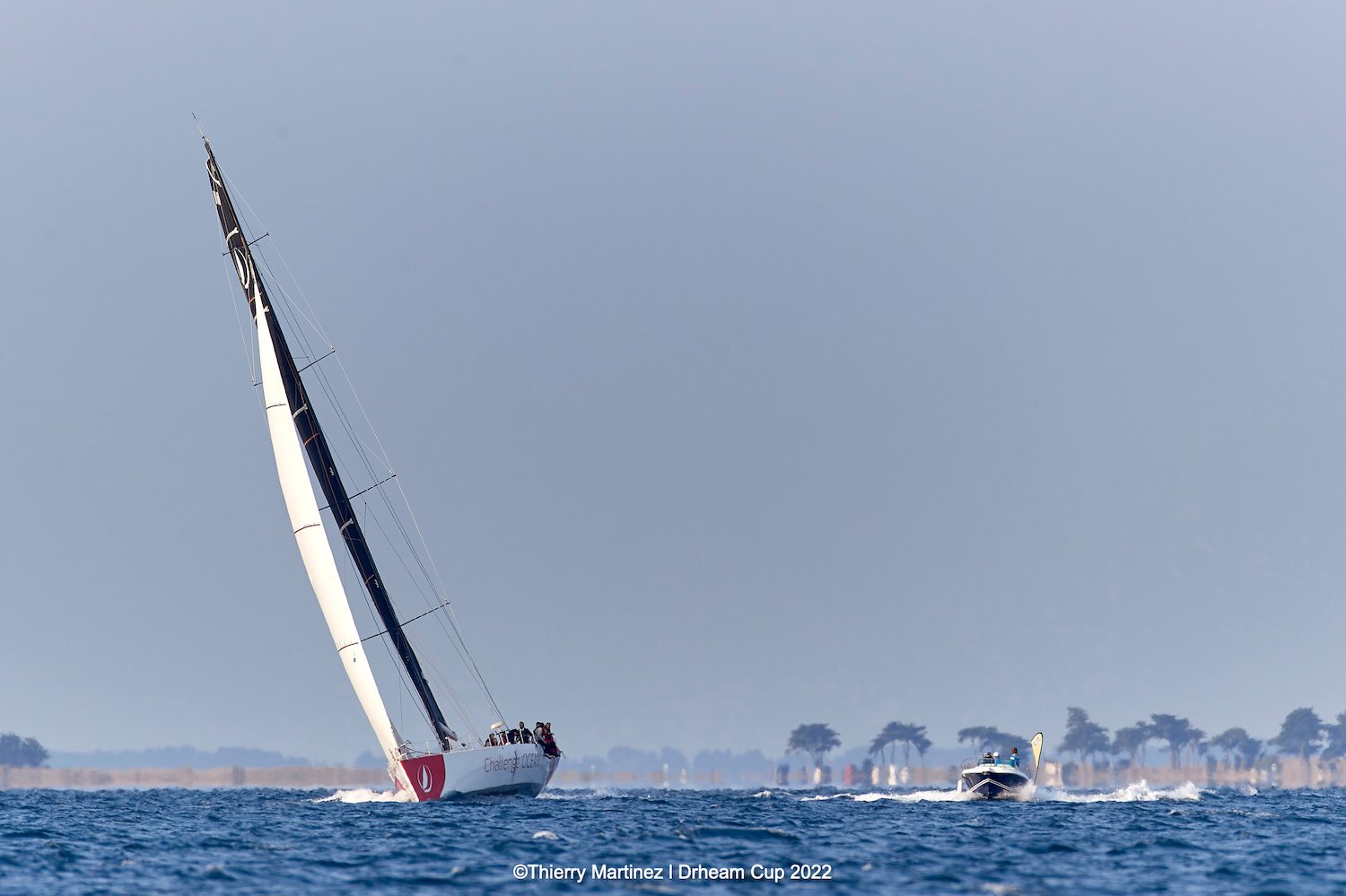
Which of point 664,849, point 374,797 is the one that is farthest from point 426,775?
point 664,849

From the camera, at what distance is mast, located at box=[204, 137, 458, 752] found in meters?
57.4

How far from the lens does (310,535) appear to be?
2239 inches

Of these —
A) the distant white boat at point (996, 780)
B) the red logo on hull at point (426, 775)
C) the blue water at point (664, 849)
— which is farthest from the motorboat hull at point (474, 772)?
the distant white boat at point (996, 780)

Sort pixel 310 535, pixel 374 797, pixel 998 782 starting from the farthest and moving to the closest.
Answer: pixel 998 782
pixel 374 797
pixel 310 535

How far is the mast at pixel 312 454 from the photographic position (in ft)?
188

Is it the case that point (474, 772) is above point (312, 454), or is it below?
below

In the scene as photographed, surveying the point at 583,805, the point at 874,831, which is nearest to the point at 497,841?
the point at 874,831

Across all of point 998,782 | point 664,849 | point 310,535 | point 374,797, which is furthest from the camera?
point 998,782

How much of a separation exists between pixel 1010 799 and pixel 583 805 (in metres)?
19.6

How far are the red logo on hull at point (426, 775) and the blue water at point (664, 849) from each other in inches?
26.4

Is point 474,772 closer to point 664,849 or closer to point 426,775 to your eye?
point 426,775

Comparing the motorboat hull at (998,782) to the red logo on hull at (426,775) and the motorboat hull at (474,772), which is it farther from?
the red logo on hull at (426,775)

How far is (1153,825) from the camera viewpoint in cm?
4734

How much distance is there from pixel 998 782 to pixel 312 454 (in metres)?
32.7
